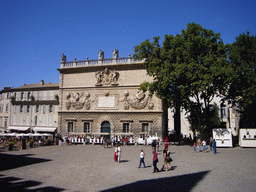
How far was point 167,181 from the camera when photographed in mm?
9344

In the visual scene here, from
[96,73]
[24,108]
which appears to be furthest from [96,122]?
[24,108]

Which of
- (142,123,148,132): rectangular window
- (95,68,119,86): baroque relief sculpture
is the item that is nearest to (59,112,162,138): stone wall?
(142,123,148,132): rectangular window

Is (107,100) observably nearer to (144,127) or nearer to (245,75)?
(144,127)

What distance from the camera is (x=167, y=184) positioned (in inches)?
349

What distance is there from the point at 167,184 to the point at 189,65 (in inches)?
571

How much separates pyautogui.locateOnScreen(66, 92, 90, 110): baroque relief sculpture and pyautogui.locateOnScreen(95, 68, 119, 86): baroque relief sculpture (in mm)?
2788

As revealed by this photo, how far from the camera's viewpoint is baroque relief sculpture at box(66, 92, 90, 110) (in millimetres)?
31203

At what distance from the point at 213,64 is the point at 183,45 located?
3.71 metres

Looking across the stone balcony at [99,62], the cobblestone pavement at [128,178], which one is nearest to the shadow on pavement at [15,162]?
the cobblestone pavement at [128,178]

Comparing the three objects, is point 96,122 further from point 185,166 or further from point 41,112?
point 185,166

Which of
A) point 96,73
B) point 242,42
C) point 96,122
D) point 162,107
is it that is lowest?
point 96,122

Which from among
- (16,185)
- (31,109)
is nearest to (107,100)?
(31,109)

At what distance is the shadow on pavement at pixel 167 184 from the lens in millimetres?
8219

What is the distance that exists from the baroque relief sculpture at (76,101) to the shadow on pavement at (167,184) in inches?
899
